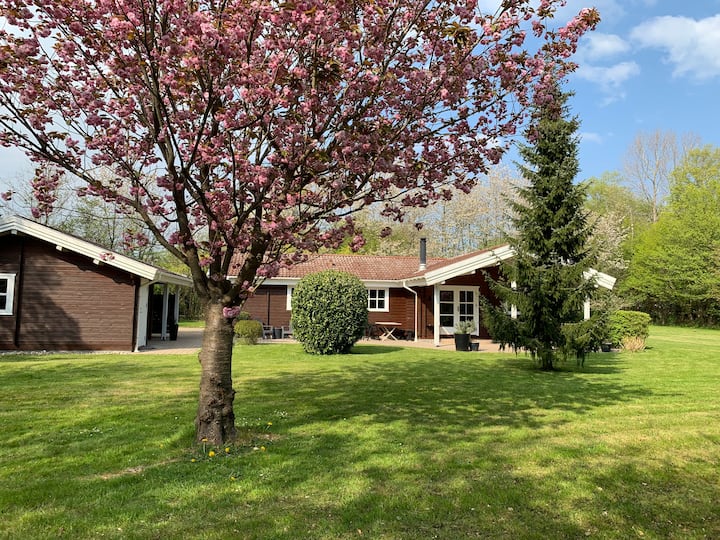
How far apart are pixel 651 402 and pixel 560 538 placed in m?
6.00

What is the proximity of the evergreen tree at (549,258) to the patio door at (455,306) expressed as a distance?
9.42 meters

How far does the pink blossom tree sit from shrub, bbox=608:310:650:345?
14625 mm

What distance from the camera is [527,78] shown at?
16.1ft

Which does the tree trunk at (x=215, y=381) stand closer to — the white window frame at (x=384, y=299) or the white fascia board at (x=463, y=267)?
the white fascia board at (x=463, y=267)

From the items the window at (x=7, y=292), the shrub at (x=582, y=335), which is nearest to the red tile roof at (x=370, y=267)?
the window at (x=7, y=292)

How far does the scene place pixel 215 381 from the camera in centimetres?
538

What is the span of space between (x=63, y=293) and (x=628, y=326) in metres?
18.5

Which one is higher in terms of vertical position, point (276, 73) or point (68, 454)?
point (276, 73)

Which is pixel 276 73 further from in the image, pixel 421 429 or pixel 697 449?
pixel 697 449

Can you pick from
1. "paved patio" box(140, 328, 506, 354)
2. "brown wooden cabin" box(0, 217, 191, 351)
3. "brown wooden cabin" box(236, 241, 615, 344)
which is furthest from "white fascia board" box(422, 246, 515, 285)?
"brown wooden cabin" box(0, 217, 191, 351)

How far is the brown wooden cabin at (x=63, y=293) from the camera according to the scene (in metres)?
14.8

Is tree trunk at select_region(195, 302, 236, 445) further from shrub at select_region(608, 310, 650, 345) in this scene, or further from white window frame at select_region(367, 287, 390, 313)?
white window frame at select_region(367, 287, 390, 313)

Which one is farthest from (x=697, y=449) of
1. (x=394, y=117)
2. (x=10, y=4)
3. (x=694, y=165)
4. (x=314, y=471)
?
(x=694, y=165)

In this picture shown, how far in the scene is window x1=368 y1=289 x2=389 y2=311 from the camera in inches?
896
